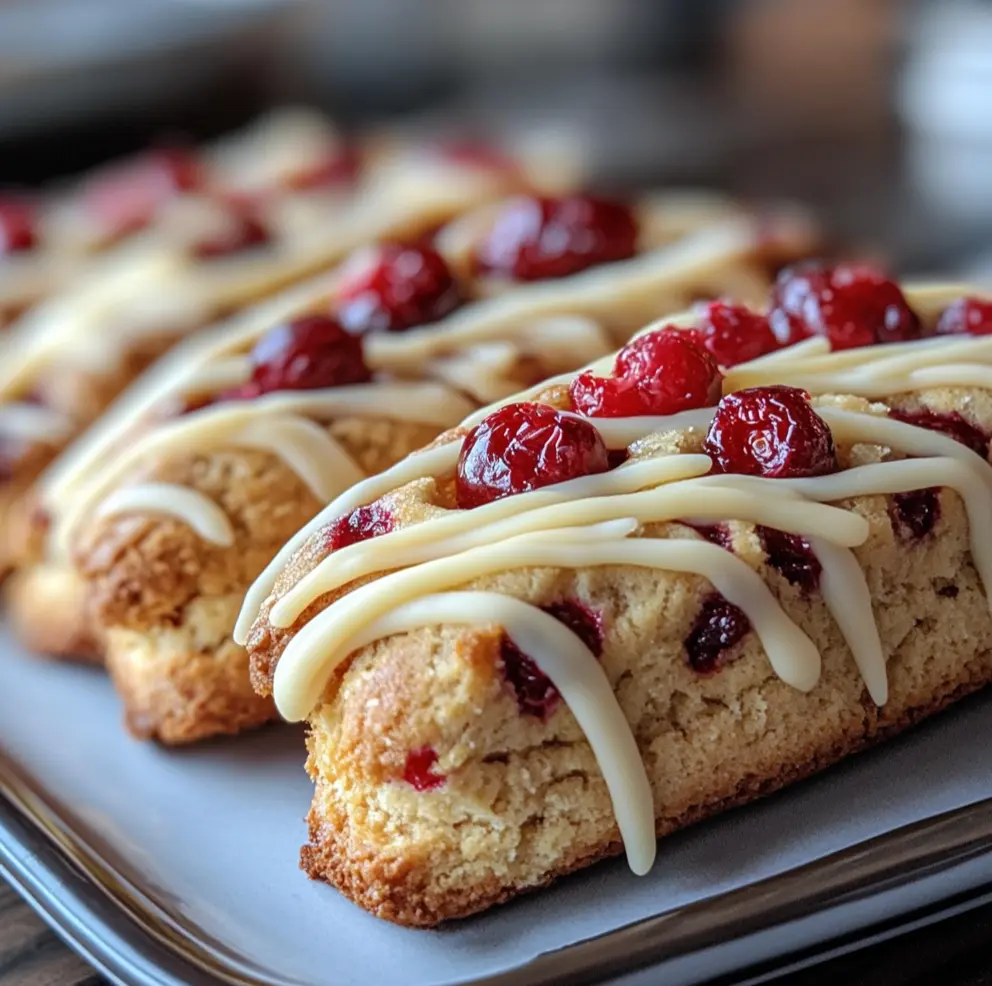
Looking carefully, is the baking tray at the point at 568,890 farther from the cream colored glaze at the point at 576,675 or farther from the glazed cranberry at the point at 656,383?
the glazed cranberry at the point at 656,383

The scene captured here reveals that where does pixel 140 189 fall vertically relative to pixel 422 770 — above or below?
below

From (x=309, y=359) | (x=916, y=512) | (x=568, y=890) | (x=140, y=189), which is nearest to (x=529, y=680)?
(x=568, y=890)

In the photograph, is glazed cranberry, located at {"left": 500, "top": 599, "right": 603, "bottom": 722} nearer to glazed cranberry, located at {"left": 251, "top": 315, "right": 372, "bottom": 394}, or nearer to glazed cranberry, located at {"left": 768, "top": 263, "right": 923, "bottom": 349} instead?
glazed cranberry, located at {"left": 768, "top": 263, "right": 923, "bottom": 349}

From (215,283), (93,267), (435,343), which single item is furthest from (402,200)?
(435,343)

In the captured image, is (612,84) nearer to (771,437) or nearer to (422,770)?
(771,437)

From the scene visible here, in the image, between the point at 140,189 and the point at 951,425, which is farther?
the point at 140,189

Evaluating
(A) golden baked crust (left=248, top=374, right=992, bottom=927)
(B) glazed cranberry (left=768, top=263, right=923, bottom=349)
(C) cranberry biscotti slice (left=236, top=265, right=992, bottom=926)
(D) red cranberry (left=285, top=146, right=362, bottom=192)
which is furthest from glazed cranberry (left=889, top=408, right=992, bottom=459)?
(D) red cranberry (left=285, top=146, right=362, bottom=192)
